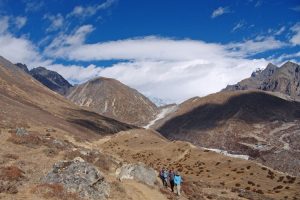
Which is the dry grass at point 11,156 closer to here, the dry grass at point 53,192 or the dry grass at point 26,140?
the dry grass at point 26,140

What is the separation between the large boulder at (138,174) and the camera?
43.7 metres

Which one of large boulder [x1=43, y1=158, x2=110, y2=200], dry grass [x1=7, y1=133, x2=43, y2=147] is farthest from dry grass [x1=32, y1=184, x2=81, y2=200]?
dry grass [x1=7, y1=133, x2=43, y2=147]

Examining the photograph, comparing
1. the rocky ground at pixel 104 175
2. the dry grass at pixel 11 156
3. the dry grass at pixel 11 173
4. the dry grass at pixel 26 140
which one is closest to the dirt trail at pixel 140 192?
the rocky ground at pixel 104 175

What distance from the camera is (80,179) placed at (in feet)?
114

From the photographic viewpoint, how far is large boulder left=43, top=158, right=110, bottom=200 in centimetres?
3391

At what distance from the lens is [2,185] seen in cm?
3142

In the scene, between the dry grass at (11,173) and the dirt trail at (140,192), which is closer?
the dry grass at (11,173)

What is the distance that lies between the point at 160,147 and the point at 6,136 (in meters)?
55.2

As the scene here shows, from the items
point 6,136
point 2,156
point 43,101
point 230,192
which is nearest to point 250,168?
point 230,192

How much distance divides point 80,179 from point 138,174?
1030cm

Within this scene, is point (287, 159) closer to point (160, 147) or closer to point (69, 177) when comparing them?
point (160, 147)

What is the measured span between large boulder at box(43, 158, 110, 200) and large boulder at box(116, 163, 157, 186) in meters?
7.40

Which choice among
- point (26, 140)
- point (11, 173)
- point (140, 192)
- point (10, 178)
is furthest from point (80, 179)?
point (26, 140)

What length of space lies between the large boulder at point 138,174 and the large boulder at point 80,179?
24.3 ft
